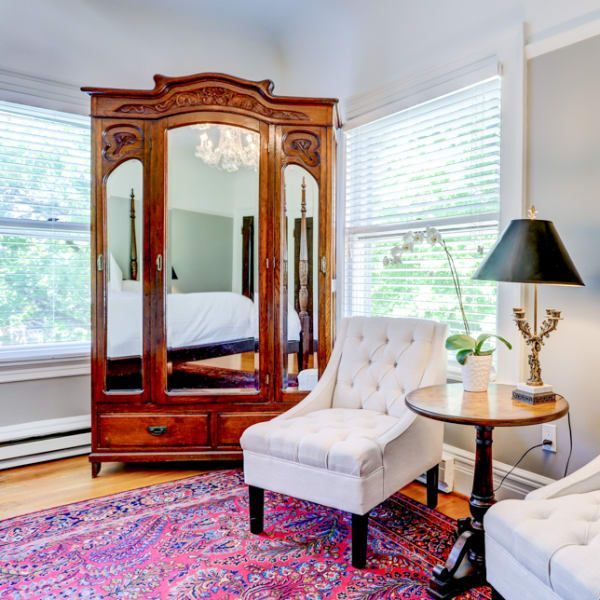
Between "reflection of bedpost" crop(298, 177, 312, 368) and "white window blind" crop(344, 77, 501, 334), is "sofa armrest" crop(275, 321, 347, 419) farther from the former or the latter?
"white window blind" crop(344, 77, 501, 334)

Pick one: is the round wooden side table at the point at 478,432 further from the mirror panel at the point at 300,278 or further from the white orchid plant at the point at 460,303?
the mirror panel at the point at 300,278

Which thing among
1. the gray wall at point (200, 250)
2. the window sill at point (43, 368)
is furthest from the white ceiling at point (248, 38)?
the window sill at point (43, 368)

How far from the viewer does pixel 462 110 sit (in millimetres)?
2523

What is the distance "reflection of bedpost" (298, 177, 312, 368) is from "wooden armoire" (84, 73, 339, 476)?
1 centimetres

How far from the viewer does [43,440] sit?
9.66ft

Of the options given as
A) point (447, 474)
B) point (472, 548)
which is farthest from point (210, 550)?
point (447, 474)

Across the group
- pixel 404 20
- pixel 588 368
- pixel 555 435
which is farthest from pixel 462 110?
pixel 555 435

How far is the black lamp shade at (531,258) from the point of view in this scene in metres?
1.69

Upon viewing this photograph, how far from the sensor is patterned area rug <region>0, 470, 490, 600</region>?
1.69 meters

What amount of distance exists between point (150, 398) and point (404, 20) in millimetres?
2612

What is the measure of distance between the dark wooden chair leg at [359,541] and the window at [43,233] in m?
2.14

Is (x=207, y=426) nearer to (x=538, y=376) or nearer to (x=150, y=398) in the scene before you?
(x=150, y=398)

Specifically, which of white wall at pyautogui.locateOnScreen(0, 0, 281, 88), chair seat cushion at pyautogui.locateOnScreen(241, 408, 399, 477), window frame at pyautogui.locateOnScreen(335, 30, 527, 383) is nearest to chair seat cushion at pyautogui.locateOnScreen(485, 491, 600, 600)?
chair seat cushion at pyautogui.locateOnScreen(241, 408, 399, 477)

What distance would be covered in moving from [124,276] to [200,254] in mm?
447
